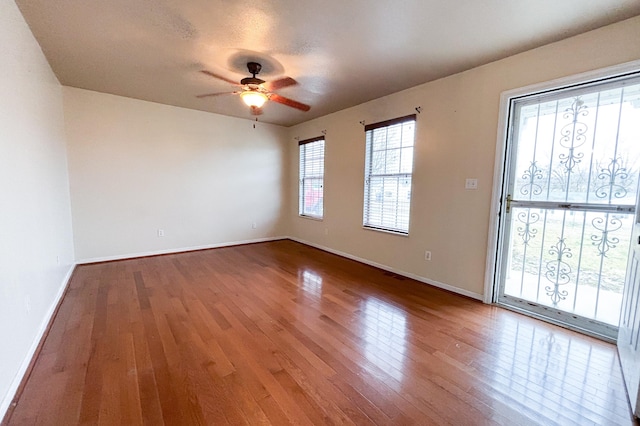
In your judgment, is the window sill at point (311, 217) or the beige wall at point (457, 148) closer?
the beige wall at point (457, 148)

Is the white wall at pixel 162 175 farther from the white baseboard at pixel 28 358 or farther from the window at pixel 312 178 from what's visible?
the white baseboard at pixel 28 358

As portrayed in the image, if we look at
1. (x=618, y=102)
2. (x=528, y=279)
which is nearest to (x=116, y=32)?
(x=618, y=102)

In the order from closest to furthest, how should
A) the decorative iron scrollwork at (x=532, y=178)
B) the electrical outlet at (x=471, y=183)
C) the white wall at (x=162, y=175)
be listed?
the decorative iron scrollwork at (x=532, y=178)
the electrical outlet at (x=471, y=183)
the white wall at (x=162, y=175)

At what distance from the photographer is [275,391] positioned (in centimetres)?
164

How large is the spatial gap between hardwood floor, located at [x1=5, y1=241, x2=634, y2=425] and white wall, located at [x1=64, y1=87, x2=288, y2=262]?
1.34 m

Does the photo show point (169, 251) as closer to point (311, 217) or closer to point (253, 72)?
point (311, 217)

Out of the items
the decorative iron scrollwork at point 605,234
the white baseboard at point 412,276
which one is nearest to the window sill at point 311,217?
the white baseboard at point 412,276

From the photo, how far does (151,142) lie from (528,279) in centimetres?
556

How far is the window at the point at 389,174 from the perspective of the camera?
12.3ft

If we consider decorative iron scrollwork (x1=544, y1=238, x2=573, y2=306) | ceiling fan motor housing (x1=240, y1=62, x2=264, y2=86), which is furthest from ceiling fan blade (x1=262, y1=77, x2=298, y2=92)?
decorative iron scrollwork (x1=544, y1=238, x2=573, y2=306)

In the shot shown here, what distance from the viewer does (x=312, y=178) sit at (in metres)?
5.59

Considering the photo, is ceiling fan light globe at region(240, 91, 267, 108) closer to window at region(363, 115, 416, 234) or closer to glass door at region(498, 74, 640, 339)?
window at region(363, 115, 416, 234)

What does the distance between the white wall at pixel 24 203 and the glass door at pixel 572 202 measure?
13.3ft

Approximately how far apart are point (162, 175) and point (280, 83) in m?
2.69
